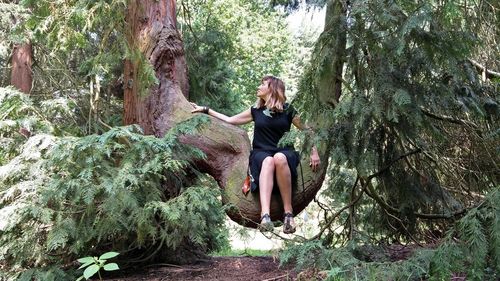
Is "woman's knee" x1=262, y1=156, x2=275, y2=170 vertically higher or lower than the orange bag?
higher

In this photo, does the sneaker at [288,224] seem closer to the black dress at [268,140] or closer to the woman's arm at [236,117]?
the black dress at [268,140]

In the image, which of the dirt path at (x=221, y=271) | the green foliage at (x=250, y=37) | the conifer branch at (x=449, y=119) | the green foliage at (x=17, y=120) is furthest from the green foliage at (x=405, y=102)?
the green foliage at (x=250, y=37)

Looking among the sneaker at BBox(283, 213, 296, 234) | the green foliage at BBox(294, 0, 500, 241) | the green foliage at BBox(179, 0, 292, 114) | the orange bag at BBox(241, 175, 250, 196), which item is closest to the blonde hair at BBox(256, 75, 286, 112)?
the green foliage at BBox(294, 0, 500, 241)

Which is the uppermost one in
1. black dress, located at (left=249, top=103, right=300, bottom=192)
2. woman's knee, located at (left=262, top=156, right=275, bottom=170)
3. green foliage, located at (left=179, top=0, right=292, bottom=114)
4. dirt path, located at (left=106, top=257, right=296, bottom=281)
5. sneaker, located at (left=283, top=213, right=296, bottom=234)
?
green foliage, located at (left=179, top=0, right=292, bottom=114)

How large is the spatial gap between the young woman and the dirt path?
47 centimetres

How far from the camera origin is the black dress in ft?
15.5

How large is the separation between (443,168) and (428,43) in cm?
226

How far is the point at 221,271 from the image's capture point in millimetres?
4922

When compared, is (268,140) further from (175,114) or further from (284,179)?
(175,114)

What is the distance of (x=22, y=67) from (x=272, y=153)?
4506 millimetres

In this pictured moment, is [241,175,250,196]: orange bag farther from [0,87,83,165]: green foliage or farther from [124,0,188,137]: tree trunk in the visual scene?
[0,87,83,165]: green foliage

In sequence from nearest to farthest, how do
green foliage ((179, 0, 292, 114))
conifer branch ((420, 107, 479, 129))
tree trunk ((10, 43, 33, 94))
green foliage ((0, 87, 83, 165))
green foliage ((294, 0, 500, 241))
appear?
1. green foliage ((294, 0, 500, 241))
2. conifer branch ((420, 107, 479, 129))
3. green foliage ((0, 87, 83, 165))
4. tree trunk ((10, 43, 33, 94))
5. green foliage ((179, 0, 292, 114))

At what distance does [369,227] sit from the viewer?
566 centimetres

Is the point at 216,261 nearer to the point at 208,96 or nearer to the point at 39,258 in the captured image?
the point at 39,258
